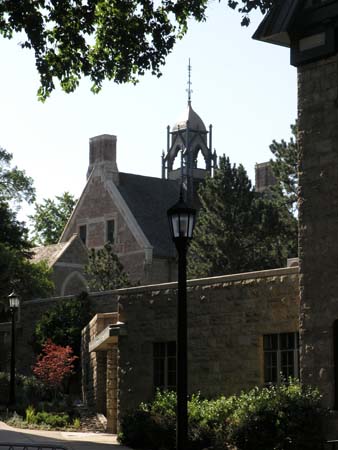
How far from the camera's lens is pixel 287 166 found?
4444cm

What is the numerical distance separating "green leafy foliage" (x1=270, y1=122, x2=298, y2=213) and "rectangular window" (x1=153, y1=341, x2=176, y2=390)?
2157 centimetres

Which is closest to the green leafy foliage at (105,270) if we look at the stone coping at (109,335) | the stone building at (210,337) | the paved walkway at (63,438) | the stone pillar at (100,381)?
the stone pillar at (100,381)

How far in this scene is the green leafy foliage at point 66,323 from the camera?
35.8 m

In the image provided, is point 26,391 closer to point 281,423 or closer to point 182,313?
point 281,423

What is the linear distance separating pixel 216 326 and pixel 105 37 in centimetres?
691

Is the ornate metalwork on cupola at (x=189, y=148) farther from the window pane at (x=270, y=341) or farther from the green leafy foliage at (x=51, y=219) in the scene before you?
the window pane at (x=270, y=341)

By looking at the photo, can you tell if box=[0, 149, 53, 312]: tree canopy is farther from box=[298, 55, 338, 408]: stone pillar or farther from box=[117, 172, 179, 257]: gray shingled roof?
box=[298, 55, 338, 408]: stone pillar

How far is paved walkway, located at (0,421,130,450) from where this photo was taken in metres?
20.3

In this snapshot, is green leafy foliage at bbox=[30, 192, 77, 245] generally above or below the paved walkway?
above

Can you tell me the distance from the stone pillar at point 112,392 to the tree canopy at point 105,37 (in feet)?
31.8

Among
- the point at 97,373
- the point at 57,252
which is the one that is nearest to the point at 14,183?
the point at 57,252

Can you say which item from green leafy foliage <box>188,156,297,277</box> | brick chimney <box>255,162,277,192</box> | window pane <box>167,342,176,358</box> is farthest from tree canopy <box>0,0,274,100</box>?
brick chimney <box>255,162,277,192</box>

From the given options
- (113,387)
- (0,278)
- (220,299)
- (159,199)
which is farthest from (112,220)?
(220,299)

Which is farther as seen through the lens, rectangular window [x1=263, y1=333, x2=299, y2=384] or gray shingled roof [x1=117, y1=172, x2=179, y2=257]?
gray shingled roof [x1=117, y1=172, x2=179, y2=257]
